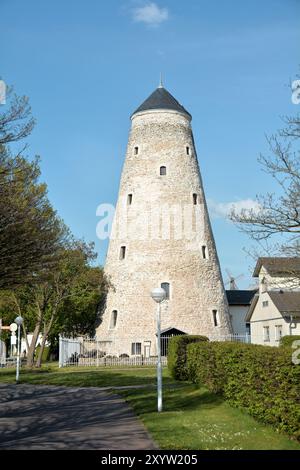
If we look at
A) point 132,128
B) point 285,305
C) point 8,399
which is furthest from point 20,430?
point 132,128

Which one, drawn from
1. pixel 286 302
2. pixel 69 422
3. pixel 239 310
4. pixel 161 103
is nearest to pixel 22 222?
pixel 69 422

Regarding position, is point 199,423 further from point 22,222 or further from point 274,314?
point 274,314

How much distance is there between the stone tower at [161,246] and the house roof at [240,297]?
11218 mm

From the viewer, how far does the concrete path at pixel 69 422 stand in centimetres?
934

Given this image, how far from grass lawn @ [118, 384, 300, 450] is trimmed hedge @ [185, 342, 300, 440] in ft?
0.74

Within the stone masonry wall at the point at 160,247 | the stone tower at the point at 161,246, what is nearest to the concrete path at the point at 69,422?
the stone tower at the point at 161,246

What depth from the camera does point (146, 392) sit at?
58.3 ft

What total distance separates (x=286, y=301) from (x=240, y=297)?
21.5 metres

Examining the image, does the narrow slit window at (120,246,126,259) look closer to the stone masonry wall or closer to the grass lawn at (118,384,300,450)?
the stone masonry wall

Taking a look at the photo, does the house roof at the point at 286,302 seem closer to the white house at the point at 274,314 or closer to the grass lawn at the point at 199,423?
the white house at the point at 274,314

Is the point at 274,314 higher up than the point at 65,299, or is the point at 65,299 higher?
the point at 65,299

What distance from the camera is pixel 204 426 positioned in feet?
35.4
